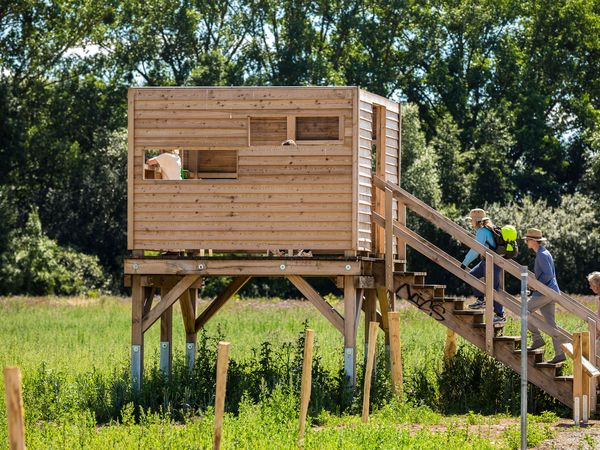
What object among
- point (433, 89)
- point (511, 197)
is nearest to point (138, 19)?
point (433, 89)

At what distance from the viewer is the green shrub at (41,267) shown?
53438mm

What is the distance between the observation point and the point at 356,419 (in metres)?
19.6

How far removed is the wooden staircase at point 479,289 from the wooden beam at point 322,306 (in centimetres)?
119

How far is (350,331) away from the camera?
71.3 feet

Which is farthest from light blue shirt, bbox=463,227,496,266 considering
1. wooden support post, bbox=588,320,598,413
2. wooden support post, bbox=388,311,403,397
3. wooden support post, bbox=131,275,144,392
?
wooden support post, bbox=131,275,144,392

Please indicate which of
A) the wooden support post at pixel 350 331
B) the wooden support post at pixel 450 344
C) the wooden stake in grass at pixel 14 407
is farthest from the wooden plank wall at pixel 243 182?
the wooden stake in grass at pixel 14 407

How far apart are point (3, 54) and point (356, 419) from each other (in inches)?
1627

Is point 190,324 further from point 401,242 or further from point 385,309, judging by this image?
point 401,242

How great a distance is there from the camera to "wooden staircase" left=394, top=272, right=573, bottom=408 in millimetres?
20812

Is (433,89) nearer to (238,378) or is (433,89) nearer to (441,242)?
(441,242)

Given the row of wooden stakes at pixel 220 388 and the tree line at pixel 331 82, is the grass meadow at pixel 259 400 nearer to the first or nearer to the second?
the row of wooden stakes at pixel 220 388

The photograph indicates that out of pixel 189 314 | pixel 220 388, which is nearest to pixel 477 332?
pixel 189 314

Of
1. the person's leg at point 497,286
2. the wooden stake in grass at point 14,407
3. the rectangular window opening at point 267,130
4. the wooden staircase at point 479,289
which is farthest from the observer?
the rectangular window opening at point 267,130

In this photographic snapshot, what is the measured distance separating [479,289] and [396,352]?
1.70 m
